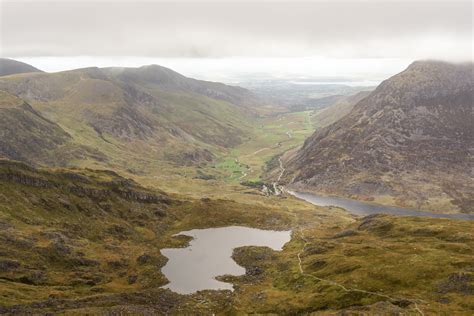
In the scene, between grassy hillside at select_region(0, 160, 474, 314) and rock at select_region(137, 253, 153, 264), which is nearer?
grassy hillside at select_region(0, 160, 474, 314)

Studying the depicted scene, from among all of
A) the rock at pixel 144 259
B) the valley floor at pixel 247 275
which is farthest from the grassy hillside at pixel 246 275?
the valley floor at pixel 247 275

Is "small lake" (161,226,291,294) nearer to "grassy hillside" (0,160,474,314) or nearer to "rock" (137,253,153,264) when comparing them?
"grassy hillside" (0,160,474,314)

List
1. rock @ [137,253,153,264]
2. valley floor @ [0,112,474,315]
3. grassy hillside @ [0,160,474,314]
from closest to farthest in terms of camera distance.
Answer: valley floor @ [0,112,474,315], grassy hillside @ [0,160,474,314], rock @ [137,253,153,264]

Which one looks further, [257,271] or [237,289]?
[257,271]

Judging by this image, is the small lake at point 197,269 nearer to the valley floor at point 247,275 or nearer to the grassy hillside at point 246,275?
the valley floor at point 247,275

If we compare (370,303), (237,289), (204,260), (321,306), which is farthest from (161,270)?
(370,303)

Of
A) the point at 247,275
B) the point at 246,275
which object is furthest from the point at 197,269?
the point at 247,275

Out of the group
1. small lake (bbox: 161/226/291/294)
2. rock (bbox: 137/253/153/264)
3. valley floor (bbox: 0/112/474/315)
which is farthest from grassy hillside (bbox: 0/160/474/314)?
small lake (bbox: 161/226/291/294)

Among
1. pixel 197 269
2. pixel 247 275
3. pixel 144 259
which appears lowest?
pixel 247 275

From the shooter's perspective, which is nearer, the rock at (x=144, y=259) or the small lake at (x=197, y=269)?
the small lake at (x=197, y=269)

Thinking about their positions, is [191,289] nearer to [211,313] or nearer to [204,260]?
[211,313]

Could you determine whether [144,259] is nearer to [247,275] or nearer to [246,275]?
[246,275]
